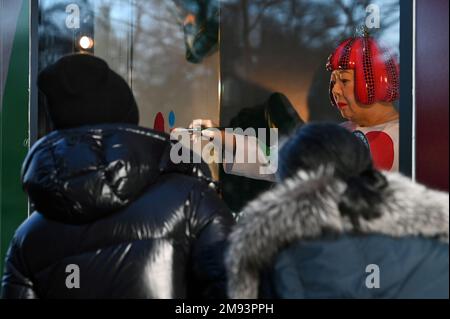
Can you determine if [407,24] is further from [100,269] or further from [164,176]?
[100,269]

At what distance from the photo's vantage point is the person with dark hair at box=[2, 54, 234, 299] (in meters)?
1.93

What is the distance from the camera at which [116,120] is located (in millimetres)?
2070

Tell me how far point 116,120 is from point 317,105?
5.00ft

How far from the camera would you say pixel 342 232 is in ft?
5.77

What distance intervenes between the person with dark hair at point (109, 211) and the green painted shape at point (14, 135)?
216 cm

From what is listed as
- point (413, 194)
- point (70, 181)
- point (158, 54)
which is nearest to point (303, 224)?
point (413, 194)

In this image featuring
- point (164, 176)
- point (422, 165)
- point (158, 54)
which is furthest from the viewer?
point (158, 54)

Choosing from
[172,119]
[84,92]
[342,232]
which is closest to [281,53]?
[172,119]

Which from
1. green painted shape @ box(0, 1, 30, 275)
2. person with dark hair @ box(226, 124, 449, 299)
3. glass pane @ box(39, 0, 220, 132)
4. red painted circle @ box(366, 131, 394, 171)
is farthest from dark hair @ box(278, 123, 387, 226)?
green painted shape @ box(0, 1, 30, 275)

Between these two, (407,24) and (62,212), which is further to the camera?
(407,24)

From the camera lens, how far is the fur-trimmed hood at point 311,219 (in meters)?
1.76

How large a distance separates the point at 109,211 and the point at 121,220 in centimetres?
4
